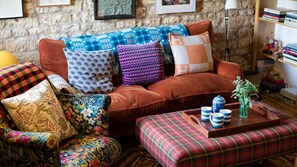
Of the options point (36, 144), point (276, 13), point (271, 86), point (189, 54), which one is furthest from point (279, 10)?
point (36, 144)

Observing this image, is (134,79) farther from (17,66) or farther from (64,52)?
(17,66)

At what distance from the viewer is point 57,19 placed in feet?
13.3

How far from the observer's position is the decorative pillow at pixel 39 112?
104 inches

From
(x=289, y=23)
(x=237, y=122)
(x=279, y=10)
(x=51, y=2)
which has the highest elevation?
(x=51, y=2)

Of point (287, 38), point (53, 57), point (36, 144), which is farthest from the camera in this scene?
point (287, 38)

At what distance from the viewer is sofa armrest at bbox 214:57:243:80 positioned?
13.1ft

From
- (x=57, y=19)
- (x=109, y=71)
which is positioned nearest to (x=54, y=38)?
(x=57, y=19)

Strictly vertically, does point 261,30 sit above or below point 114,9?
below

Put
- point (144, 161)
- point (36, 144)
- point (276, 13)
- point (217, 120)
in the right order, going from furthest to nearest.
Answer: point (276, 13) → point (144, 161) → point (217, 120) → point (36, 144)

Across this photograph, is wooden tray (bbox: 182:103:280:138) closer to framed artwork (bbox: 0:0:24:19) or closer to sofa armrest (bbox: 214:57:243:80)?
sofa armrest (bbox: 214:57:243:80)

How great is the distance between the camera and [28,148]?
239 centimetres

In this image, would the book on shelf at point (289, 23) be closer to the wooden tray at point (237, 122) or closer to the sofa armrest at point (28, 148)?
the wooden tray at point (237, 122)

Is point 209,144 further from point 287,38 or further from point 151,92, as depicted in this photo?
point 287,38

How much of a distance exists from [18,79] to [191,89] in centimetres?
147
